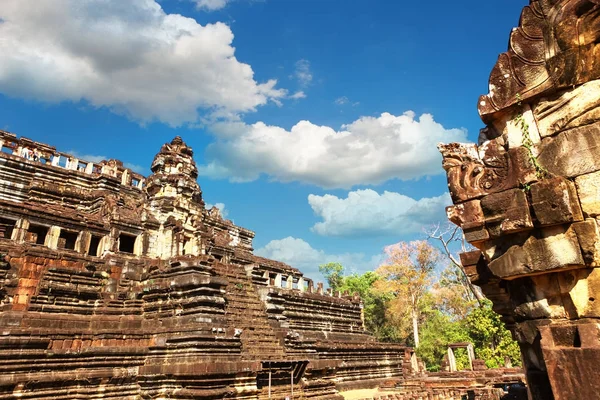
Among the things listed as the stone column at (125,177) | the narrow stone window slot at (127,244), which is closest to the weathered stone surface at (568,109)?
the narrow stone window slot at (127,244)

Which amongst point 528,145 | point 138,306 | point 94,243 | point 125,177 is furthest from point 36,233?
point 528,145

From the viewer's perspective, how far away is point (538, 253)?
380cm

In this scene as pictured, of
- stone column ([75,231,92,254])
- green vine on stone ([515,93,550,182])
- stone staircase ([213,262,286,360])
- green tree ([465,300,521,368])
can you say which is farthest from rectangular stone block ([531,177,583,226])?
green tree ([465,300,521,368])

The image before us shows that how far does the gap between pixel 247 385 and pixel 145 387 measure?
3.01m

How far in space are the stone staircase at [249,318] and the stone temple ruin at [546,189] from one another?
11.1m

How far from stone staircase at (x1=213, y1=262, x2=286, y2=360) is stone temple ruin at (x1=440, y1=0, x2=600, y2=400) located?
36.5 feet

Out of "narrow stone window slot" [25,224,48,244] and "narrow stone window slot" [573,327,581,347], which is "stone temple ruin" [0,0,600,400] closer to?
"narrow stone window slot" [573,327,581,347]

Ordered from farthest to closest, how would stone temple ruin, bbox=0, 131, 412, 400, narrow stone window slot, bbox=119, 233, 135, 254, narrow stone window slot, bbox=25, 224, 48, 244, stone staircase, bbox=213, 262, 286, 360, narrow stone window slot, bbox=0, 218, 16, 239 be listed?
narrow stone window slot, bbox=119, 233, 135, 254, narrow stone window slot, bbox=25, 224, 48, 244, narrow stone window slot, bbox=0, 218, 16, 239, stone staircase, bbox=213, 262, 286, 360, stone temple ruin, bbox=0, 131, 412, 400

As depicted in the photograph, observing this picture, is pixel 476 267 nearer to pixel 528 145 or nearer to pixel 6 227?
pixel 528 145

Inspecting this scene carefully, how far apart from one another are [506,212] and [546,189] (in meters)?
0.39

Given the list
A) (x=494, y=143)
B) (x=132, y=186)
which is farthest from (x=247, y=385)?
(x=132, y=186)

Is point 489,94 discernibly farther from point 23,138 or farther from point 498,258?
point 23,138

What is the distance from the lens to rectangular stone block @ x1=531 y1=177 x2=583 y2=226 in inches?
145

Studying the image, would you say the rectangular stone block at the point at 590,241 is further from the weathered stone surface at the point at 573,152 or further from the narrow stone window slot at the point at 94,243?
the narrow stone window slot at the point at 94,243
